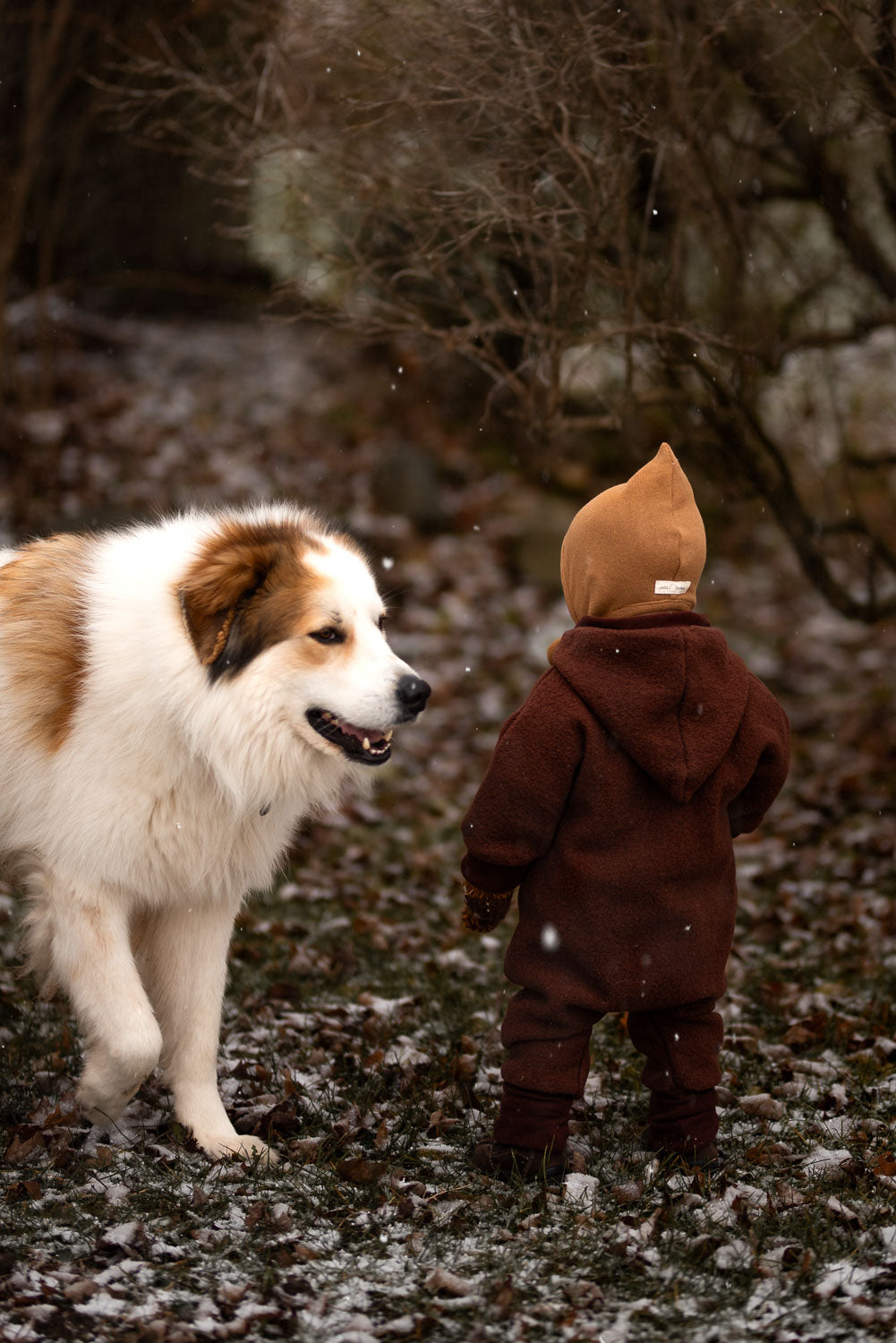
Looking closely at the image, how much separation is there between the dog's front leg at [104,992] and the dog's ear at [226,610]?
2.59ft

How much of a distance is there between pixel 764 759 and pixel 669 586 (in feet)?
1.94

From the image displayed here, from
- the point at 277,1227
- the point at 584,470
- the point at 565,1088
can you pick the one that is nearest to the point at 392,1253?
the point at 277,1227

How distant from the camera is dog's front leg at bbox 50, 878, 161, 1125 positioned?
3492mm

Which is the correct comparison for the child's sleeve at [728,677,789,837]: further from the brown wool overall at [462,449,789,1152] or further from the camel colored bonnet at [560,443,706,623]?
the camel colored bonnet at [560,443,706,623]

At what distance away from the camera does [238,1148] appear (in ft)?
12.1

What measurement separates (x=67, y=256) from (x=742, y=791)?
40.6ft

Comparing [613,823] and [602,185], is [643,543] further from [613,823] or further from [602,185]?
[602,185]

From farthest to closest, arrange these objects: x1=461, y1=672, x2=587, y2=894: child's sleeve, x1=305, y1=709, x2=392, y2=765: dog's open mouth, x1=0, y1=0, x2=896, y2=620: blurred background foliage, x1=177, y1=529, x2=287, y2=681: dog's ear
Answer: x1=0, y1=0, x2=896, y2=620: blurred background foliage → x1=305, y1=709, x2=392, y2=765: dog's open mouth → x1=177, y1=529, x2=287, y2=681: dog's ear → x1=461, y1=672, x2=587, y2=894: child's sleeve

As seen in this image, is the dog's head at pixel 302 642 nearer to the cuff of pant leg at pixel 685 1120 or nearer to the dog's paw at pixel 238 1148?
the dog's paw at pixel 238 1148

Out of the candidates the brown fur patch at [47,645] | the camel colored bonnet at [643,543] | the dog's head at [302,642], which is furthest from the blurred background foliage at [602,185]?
the brown fur patch at [47,645]

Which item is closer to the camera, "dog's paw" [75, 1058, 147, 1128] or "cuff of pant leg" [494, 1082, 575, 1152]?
"cuff of pant leg" [494, 1082, 575, 1152]

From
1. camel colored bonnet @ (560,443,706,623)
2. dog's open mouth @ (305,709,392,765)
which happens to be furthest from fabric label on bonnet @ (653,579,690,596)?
dog's open mouth @ (305,709,392,765)

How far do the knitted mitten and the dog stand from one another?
0.45m

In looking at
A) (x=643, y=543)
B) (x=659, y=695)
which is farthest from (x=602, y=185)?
(x=659, y=695)
